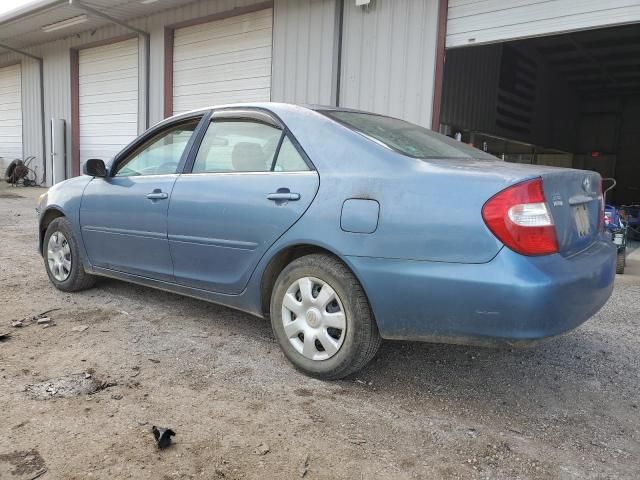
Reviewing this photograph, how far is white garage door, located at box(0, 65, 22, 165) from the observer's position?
53.9ft

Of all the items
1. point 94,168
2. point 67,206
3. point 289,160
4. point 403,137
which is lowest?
point 67,206

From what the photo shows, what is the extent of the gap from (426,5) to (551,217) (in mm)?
6044

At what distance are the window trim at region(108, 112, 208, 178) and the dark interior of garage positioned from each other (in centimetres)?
641

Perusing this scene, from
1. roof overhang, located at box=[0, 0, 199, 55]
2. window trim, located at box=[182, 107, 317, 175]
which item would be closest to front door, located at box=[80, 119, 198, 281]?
window trim, located at box=[182, 107, 317, 175]

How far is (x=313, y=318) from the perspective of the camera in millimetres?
2908

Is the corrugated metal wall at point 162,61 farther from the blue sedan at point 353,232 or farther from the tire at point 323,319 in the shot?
the tire at point 323,319

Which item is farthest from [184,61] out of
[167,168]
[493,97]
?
[167,168]

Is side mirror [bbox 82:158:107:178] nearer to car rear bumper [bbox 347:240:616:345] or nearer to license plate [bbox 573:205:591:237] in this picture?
car rear bumper [bbox 347:240:616:345]

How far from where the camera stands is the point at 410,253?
2.54m

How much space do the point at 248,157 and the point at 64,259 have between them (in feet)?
7.32

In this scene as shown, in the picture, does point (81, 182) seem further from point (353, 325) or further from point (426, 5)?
point (426, 5)

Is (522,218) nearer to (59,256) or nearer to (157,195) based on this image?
(157,195)

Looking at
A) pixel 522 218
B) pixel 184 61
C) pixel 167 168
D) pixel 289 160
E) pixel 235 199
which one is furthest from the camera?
pixel 184 61

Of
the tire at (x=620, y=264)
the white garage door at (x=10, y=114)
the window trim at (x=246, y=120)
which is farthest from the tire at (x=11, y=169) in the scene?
the tire at (x=620, y=264)
